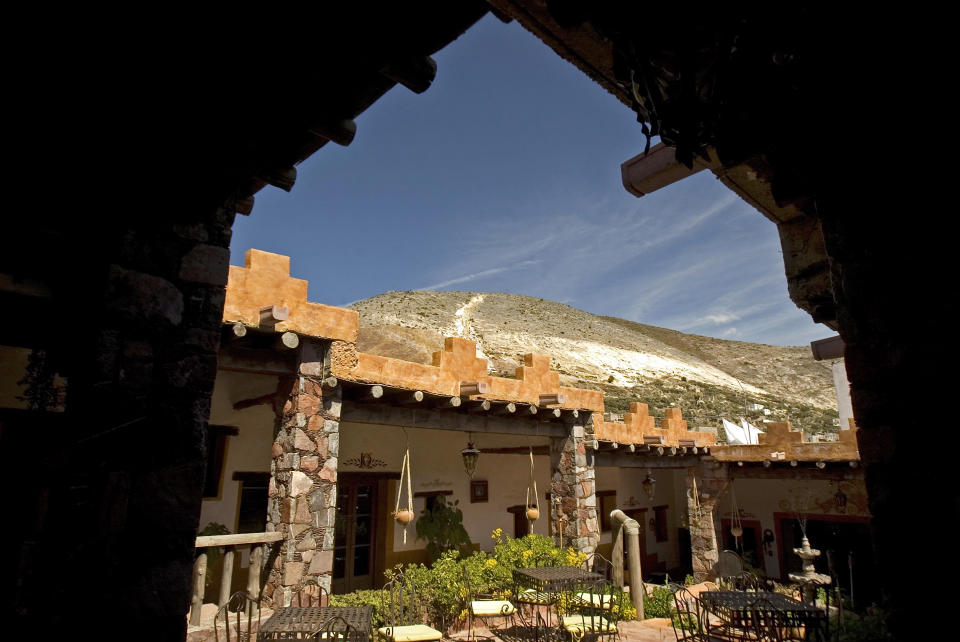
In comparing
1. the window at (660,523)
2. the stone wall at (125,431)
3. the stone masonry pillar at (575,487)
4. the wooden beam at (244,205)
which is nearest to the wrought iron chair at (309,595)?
the stone wall at (125,431)

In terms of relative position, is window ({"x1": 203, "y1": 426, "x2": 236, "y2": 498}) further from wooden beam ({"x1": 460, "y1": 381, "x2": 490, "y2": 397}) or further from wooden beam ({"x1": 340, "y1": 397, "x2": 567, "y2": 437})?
wooden beam ({"x1": 460, "y1": 381, "x2": 490, "y2": 397})

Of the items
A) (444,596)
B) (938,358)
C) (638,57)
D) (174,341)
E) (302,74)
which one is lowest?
(444,596)

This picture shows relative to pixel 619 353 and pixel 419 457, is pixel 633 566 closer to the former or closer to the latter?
pixel 419 457

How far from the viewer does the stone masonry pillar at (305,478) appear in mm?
6984

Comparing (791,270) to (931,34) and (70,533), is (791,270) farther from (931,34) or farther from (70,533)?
(70,533)

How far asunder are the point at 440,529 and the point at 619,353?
152ft

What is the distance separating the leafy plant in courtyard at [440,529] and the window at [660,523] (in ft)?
30.3

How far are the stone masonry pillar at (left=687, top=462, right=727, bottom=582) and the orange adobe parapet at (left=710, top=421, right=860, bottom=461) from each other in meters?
0.75

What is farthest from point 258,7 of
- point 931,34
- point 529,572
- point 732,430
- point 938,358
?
point 732,430

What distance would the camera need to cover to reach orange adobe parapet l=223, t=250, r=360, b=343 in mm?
6852

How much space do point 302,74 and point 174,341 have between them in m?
1.47

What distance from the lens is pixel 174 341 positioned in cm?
270

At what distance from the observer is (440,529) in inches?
446

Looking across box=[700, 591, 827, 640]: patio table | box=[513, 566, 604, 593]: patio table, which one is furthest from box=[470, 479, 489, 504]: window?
box=[700, 591, 827, 640]: patio table
